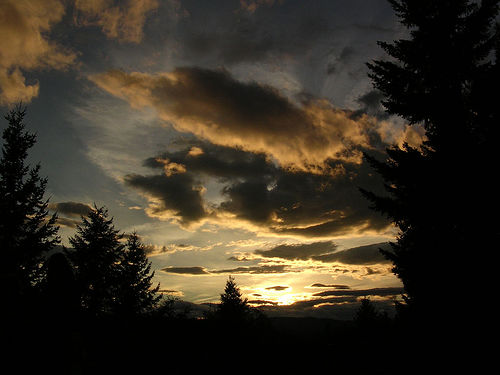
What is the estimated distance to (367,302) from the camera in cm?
3700

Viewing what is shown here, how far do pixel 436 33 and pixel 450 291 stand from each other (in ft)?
31.8

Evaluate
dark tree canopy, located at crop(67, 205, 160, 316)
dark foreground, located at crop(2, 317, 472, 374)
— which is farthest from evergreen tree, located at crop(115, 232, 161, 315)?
dark foreground, located at crop(2, 317, 472, 374)

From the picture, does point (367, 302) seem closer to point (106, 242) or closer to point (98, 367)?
point (106, 242)

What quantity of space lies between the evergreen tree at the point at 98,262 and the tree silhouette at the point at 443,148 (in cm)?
1951

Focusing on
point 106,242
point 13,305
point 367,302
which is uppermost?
point 106,242

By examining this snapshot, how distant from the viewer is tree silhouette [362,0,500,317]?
A: 8.57 metres

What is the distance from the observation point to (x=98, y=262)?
2081cm

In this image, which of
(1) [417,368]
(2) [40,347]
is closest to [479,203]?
(1) [417,368]

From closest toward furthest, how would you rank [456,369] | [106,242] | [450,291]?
1. [456,369]
2. [450,291]
3. [106,242]

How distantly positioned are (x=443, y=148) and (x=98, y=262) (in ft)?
74.4

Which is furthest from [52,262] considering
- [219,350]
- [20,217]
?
[20,217]

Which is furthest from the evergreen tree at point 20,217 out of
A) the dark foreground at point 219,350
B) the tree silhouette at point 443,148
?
the tree silhouette at point 443,148

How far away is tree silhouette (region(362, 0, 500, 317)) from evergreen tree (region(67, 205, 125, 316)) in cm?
1951

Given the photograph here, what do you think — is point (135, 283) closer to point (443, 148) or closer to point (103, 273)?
point (103, 273)
